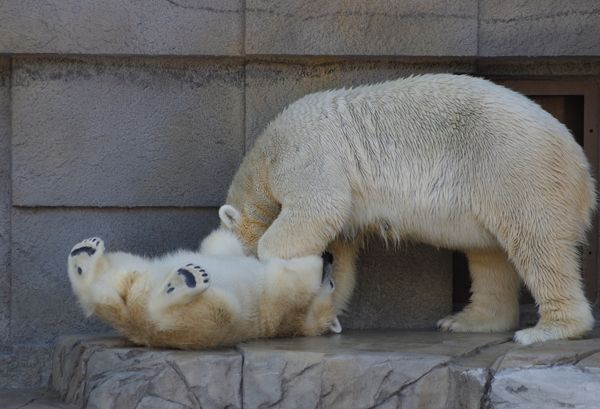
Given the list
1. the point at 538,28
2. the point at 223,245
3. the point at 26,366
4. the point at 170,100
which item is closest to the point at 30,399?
the point at 26,366

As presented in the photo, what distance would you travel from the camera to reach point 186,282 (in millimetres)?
2953

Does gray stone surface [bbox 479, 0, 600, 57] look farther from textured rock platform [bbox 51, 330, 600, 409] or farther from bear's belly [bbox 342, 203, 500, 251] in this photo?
textured rock platform [bbox 51, 330, 600, 409]

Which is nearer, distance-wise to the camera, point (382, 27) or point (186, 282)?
point (186, 282)

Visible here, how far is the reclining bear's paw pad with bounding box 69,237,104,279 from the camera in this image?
10.8ft

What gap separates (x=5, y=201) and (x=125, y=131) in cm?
94

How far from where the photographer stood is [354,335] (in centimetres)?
391

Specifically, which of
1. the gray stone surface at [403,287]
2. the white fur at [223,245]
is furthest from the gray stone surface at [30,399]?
the gray stone surface at [403,287]

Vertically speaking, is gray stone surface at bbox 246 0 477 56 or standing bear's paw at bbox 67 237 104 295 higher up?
gray stone surface at bbox 246 0 477 56

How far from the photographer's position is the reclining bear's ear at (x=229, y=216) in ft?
13.0

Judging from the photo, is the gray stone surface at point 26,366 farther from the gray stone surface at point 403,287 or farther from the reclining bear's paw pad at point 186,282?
the gray stone surface at point 403,287

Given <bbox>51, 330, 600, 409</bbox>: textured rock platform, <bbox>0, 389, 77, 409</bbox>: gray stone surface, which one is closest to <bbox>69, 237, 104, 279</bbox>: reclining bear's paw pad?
<bbox>51, 330, 600, 409</bbox>: textured rock platform

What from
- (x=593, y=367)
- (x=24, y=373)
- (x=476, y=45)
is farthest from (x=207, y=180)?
(x=593, y=367)

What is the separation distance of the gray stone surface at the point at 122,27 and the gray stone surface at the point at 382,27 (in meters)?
0.39

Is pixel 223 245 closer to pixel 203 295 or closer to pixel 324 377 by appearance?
pixel 203 295
